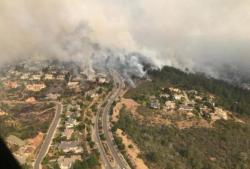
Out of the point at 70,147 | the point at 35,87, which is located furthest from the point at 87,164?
the point at 35,87

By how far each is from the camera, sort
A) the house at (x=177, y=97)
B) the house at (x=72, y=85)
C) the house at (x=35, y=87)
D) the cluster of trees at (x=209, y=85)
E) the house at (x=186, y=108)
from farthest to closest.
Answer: the house at (x=35, y=87), the house at (x=72, y=85), the cluster of trees at (x=209, y=85), the house at (x=177, y=97), the house at (x=186, y=108)

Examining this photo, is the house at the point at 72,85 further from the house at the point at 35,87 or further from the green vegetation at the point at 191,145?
the green vegetation at the point at 191,145

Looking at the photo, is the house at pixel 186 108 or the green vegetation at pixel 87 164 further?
the house at pixel 186 108

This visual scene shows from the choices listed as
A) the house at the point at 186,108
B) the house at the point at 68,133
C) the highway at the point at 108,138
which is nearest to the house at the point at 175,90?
the house at the point at 186,108

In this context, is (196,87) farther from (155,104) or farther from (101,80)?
(101,80)

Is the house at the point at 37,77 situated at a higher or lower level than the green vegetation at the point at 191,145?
higher

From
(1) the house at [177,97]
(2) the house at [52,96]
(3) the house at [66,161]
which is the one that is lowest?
(3) the house at [66,161]

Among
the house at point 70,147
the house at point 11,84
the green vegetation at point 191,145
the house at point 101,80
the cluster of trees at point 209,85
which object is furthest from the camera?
the house at point 101,80
